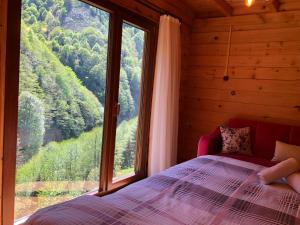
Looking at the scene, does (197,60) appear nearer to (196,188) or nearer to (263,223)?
(196,188)

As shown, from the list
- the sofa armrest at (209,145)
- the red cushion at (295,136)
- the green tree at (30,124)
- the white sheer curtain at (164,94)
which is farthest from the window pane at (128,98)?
the red cushion at (295,136)

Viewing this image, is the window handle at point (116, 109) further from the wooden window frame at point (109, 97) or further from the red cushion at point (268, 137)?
the red cushion at point (268, 137)

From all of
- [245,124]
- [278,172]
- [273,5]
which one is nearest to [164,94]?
[245,124]

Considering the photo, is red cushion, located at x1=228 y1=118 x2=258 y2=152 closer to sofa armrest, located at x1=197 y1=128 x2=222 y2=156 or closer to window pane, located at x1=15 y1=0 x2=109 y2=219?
sofa armrest, located at x1=197 y1=128 x2=222 y2=156

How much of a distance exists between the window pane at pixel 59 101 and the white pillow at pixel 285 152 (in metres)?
1.95

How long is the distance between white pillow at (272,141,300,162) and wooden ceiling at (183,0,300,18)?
1701 millimetres

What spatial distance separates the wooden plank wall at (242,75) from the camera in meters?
3.18

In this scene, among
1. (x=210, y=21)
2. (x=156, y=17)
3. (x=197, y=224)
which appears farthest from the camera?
(x=210, y=21)

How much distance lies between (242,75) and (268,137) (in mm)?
929

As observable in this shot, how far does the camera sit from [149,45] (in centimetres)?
310

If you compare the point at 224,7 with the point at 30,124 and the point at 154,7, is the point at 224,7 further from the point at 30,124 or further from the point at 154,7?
the point at 30,124

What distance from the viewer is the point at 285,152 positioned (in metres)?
2.72

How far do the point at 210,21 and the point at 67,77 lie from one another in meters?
2.43

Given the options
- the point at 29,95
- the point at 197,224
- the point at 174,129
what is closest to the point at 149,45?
the point at 174,129
